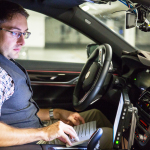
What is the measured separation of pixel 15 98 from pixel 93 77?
1.79ft

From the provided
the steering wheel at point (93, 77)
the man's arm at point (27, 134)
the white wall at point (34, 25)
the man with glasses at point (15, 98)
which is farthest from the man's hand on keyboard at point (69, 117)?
the white wall at point (34, 25)

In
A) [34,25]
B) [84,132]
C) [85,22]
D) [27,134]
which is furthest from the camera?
[34,25]

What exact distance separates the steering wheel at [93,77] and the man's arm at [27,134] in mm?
265

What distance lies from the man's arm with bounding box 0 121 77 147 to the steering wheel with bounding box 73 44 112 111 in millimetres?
265

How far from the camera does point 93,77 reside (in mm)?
1492

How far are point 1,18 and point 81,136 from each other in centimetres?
81

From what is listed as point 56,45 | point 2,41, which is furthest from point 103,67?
point 56,45

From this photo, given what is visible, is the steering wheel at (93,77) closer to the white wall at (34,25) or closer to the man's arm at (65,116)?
the man's arm at (65,116)

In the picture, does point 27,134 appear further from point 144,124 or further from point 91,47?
point 91,47

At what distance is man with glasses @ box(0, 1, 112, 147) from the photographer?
108 cm

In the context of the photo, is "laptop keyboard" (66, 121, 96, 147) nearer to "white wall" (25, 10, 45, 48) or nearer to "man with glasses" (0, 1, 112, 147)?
"man with glasses" (0, 1, 112, 147)

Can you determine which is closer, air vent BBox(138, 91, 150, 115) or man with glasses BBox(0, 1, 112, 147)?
man with glasses BBox(0, 1, 112, 147)

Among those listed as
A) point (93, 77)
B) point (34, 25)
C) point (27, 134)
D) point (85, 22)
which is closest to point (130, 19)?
point (93, 77)

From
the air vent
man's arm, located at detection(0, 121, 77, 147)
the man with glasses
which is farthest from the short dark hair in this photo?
the air vent
